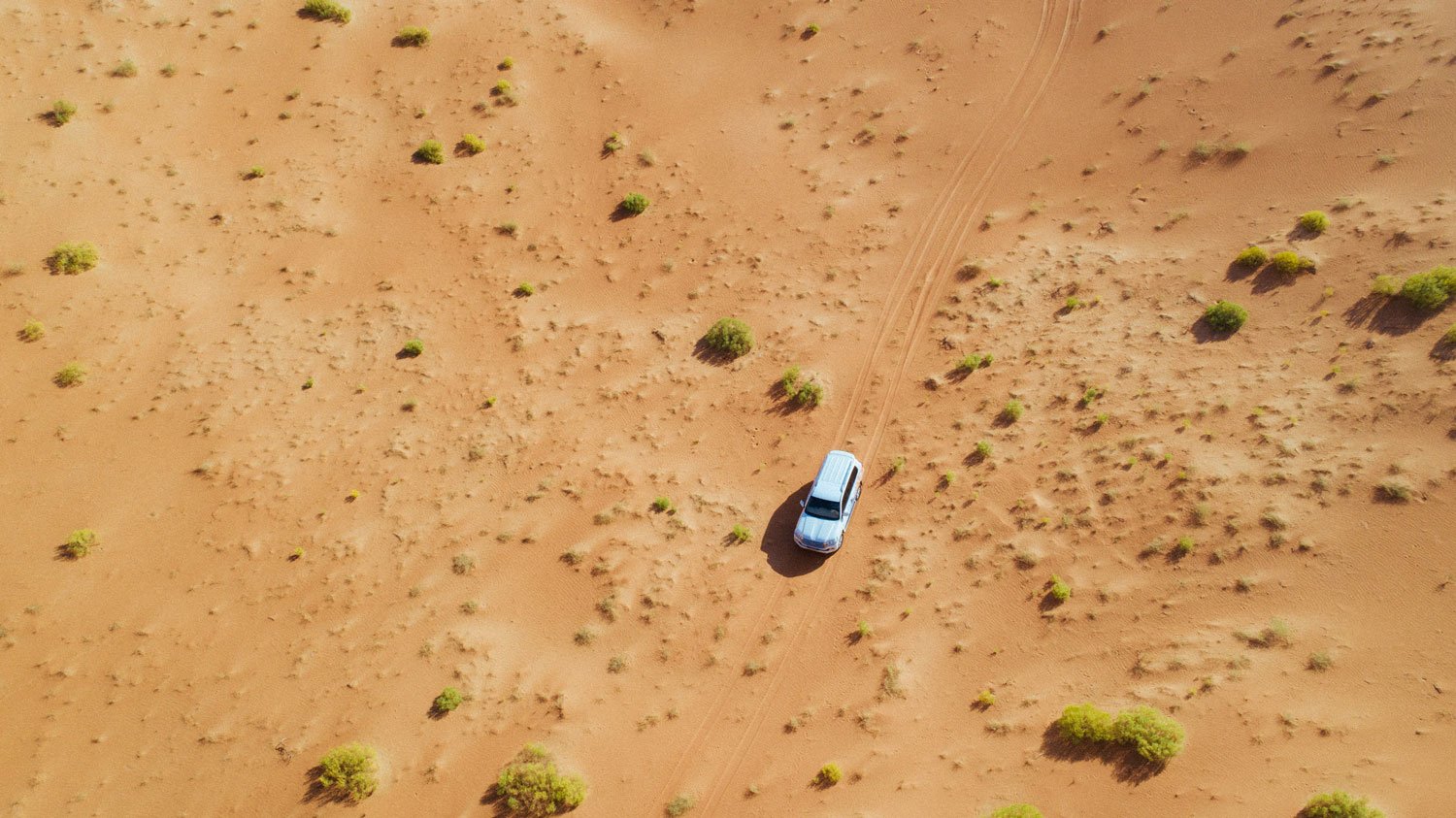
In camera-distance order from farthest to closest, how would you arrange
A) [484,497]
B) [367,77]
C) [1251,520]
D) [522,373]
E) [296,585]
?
[367,77] < [522,373] < [484,497] < [296,585] < [1251,520]

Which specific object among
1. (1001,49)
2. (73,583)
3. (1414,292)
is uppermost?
(1001,49)

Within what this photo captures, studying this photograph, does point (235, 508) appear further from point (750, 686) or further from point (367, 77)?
point (367, 77)

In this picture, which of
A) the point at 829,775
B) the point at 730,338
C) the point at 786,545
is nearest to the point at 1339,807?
the point at 829,775

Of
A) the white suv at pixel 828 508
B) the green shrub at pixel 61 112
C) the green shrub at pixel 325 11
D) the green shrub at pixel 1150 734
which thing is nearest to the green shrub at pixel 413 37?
the green shrub at pixel 325 11

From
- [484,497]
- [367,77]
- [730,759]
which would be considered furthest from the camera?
[367,77]

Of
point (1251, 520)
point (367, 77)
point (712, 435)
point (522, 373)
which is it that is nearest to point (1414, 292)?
point (1251, 520)

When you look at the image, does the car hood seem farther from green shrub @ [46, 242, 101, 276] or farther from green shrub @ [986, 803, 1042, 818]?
green shrub @ [46, 242, 101, 276]

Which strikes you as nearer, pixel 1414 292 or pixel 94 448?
pixel 1414 292

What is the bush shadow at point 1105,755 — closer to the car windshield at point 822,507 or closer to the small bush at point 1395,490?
the car windshield at point 822,507
